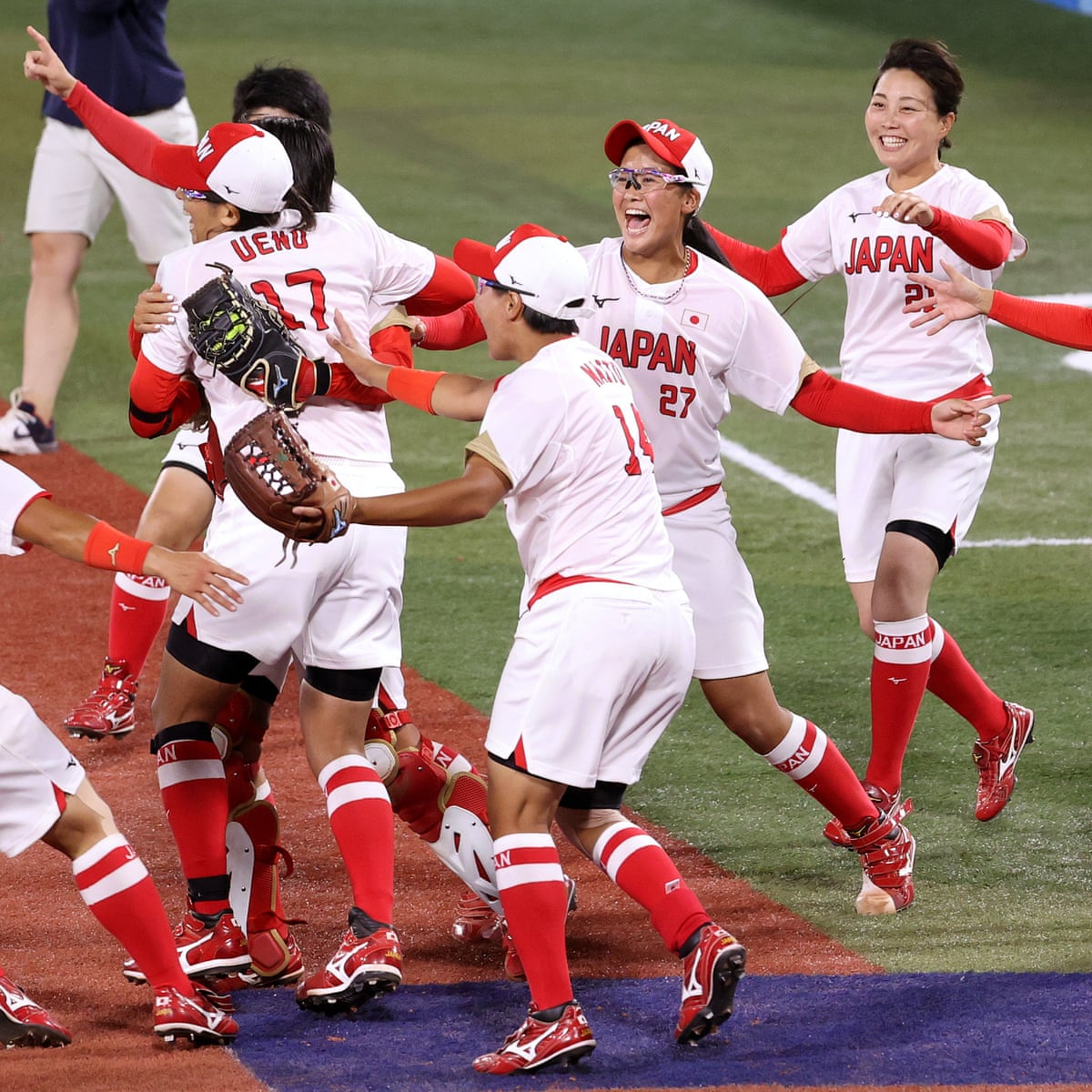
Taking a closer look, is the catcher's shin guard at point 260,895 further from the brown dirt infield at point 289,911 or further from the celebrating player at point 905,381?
the celebrating player at point 905,381

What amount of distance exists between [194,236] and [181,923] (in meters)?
1.77

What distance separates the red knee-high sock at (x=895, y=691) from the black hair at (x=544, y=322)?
1.75m

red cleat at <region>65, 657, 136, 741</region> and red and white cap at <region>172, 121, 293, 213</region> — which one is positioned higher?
red and white cap at <region>172, 121, 293, 213</region>

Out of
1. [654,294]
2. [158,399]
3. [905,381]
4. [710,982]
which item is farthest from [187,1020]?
[905,381]

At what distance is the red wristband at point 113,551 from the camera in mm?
3977

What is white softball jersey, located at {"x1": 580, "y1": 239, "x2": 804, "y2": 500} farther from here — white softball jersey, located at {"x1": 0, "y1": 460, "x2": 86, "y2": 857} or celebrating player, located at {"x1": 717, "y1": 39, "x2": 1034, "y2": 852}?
white softball jersey, located at {"x1": 0, "y1": 460, "x2": 86, "y2": 857}

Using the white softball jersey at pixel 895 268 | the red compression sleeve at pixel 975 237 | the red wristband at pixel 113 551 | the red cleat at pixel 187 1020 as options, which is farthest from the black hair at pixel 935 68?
the red cleat at pixel 187 1020

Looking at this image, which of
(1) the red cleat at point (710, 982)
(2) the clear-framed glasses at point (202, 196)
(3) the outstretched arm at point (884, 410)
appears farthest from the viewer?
(3) the outstretched arm at point (884, 410)

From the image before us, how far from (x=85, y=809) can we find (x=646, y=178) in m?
2.13

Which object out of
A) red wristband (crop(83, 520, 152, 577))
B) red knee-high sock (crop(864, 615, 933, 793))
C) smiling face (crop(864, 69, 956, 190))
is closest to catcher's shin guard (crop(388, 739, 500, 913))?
red wristband (crop(83, 520, 152, 577))

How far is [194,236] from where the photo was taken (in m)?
4.60

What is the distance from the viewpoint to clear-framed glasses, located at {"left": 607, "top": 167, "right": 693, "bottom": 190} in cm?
480

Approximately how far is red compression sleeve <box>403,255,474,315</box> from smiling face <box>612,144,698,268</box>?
1.53ft

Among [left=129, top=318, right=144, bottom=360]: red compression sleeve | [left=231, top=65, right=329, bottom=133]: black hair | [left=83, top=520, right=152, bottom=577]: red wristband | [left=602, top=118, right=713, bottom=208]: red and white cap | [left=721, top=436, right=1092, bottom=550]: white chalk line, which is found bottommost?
[left=721, top=436, right=1092, bottom=550]: white chalk line
